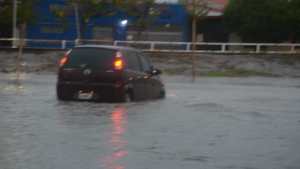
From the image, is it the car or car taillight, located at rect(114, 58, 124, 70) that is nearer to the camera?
the car

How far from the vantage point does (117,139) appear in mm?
13555

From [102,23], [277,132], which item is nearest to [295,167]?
[277,132]

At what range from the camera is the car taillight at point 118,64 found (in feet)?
65.8

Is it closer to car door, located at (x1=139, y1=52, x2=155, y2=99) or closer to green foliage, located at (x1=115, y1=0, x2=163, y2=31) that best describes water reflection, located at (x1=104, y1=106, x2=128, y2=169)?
car door, located at (x1=139, y1=52, x2=155, y2=99)

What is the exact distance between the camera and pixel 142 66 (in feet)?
70.3

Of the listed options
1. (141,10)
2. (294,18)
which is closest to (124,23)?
(141,10)

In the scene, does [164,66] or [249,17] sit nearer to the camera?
[164,66]

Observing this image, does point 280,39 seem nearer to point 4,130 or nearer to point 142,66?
point 142,66

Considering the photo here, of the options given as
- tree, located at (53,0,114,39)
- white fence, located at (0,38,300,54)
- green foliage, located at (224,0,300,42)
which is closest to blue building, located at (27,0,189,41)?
tree, located at (53,0,114,39)

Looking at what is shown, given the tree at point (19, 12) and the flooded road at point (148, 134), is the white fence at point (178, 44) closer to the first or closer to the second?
the tree at point (19, 12)

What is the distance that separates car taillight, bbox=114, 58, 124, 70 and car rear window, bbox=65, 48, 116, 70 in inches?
4.6

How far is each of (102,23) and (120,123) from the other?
5164 centimetres

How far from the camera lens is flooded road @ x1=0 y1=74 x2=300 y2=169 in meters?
11.5

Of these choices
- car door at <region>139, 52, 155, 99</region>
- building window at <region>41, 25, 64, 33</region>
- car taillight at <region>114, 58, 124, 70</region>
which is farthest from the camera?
building window at <region>41, 25, 64, 33</region>
